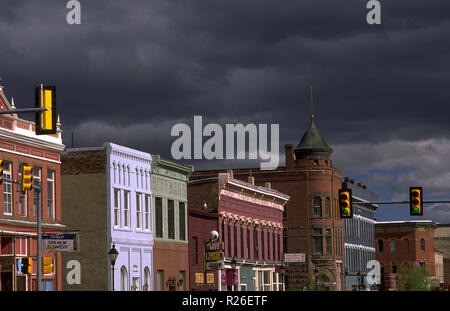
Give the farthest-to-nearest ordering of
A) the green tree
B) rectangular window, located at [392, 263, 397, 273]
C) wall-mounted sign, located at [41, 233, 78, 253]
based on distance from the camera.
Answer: rectangular window, located at [392, 263, 397, 273] → the green tree → wall-mounted sign, located at [41, 233, 78, 253]

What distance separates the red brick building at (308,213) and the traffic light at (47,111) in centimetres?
6867

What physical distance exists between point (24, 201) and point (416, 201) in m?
19.8

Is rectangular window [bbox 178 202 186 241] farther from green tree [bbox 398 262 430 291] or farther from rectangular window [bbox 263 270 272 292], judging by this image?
green tree [bbox 398 262 430 291]

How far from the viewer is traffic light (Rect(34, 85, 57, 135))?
26.2 meters

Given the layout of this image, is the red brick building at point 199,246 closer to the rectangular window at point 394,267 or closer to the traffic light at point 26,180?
the traffic light at point 26,180

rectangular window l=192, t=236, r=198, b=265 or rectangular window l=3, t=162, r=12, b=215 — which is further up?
rectangular window l=3, t=162, r=12, b=215

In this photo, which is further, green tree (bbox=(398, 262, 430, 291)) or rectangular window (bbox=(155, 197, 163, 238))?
green tree (bbox=(398, 262, 430, 291))

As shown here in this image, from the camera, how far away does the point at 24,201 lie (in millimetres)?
50094

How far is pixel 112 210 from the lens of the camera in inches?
2229

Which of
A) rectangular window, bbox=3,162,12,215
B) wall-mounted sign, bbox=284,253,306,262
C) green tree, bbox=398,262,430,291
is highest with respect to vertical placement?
rectangular window, bbox=3,162,12,215

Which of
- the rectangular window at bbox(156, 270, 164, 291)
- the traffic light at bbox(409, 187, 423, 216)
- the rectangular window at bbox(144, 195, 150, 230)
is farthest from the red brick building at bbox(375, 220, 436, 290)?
the traffic light at bbox(409, 187, 423, 216)

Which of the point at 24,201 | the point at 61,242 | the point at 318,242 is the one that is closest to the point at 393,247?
the point at 318,242

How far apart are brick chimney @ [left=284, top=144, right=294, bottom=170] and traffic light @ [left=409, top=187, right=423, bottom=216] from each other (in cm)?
5481
